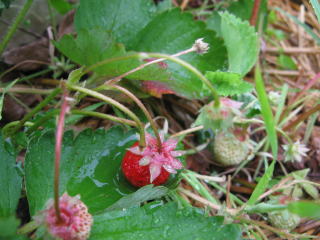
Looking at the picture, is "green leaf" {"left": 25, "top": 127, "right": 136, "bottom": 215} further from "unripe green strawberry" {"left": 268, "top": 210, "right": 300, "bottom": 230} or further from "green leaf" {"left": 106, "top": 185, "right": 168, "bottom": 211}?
"unripe green strawberry" {"left": 268, "top": 210, "right": 300, "bottom": 230}

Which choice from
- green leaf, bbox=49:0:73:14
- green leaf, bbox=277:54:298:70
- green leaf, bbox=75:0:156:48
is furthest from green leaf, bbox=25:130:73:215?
green leaf, bbox=277:54:298:70

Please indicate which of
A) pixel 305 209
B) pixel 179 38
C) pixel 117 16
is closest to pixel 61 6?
pixel 117 16

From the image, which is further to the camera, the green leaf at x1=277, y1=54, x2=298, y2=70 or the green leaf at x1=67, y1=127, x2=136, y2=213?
the green leaf at x1=277, y1=54, x2=298, y2=70

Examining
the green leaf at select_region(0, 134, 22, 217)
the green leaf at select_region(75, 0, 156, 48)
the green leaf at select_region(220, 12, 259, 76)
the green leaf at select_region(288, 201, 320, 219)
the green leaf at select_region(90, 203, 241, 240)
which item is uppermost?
the green leaf at select_region(75, 0, 156, 48)

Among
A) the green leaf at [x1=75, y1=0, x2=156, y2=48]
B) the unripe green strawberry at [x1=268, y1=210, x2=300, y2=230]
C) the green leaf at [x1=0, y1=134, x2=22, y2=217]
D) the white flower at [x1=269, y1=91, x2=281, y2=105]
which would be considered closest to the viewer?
the green leaf at [x1=0, y1=134, x2=22, y2=217]

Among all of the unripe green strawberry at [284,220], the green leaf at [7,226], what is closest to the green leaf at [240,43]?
the unripe green strawberry at [284,220]

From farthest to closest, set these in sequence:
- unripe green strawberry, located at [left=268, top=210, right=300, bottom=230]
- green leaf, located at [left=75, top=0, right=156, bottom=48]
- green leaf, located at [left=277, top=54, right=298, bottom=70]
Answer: green leaf, located at [left=277, top=54, right=298, bottom=70], green leaf, located at [left=75, top=0, right=156, bottom=48], unripe green strawberry, located at [left=268, top=210, right=300, bottom=230]

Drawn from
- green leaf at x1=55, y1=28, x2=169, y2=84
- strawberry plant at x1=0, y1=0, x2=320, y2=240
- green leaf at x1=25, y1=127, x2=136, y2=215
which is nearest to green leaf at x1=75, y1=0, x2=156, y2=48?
strawberry plant at x1=0, y1=0, x2=320, y2=240

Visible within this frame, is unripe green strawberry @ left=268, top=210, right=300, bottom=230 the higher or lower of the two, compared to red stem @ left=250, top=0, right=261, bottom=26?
lower
